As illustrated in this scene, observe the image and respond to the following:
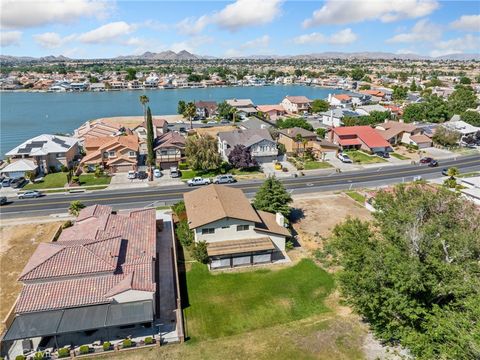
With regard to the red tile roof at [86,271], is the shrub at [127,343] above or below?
below

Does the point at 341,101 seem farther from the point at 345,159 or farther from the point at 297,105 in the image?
the point at 345,159

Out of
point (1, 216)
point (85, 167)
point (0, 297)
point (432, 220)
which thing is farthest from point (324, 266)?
point (85, 167)

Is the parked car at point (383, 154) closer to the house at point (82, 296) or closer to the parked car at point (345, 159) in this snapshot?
the parked car at point (345, 159)

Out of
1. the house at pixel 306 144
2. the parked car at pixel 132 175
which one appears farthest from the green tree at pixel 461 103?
the parked car at pixel 132 175

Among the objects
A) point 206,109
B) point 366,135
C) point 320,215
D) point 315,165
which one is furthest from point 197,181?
point 206,109

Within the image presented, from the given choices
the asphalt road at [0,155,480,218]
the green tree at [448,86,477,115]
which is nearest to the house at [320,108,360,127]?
the green tree at [448,86,477,115]

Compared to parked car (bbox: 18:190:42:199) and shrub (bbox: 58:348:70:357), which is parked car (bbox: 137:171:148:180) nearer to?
parked car (bbox: 18:190:42:199)

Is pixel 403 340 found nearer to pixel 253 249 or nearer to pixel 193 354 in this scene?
pixel 193 354
